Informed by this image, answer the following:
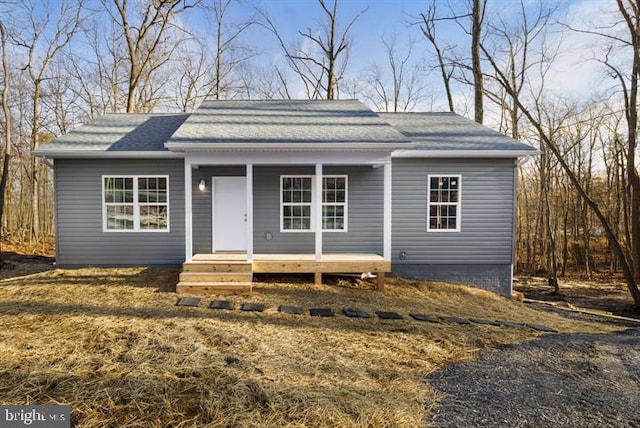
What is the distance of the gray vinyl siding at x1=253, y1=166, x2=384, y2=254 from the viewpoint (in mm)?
7832

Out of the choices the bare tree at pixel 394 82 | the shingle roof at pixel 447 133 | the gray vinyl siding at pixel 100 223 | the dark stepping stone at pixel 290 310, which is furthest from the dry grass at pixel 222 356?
the bare tree at pixel 394 82

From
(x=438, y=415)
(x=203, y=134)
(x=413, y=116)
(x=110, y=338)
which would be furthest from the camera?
(x=413, y=116)

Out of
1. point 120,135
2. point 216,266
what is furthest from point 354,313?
point 120,135

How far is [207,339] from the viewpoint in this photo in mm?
3900

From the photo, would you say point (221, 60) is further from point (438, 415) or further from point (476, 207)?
point (438, 415)

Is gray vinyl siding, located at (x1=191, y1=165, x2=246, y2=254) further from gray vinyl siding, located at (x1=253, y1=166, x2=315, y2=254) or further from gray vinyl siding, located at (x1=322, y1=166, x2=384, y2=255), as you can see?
gray vinyl siding, located at (x1=322, y1=166, x2=384, y2=255)

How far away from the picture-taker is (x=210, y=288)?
5949 millimetres

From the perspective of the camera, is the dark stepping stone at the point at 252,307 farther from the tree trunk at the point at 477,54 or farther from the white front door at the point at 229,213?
the tree trunk at the point at 477,54

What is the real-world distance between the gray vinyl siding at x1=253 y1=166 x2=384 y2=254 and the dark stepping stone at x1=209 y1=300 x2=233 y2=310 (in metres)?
2.44

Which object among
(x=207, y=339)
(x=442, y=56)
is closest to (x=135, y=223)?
(x=207, y=339)

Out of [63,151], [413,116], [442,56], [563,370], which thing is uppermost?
[442,56]

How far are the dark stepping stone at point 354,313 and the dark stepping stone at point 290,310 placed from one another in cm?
74

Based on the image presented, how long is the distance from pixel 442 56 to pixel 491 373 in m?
16.0

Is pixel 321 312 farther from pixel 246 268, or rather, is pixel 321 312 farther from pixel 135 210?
pixel 135 210
